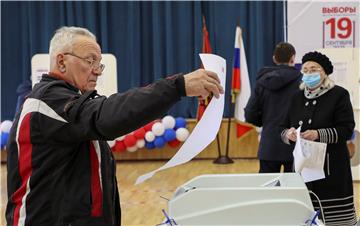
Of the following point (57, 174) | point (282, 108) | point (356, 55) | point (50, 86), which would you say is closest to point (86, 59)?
point (50, 86)

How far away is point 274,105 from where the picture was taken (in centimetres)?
334

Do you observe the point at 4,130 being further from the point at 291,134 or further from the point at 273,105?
the point at 291,134

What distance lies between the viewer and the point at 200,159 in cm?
720

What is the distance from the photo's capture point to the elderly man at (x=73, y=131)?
1.18 m

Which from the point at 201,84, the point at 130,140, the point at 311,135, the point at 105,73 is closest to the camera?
the point at 201,84

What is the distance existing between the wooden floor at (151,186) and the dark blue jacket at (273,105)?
2.90 ft

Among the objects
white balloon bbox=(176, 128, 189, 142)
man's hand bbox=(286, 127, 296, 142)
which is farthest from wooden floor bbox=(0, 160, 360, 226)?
man's hand bbox=(286, 127, 296, 142)

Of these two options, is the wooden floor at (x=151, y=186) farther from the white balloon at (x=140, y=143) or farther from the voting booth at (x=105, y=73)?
the voting booth at (x=105, y=73)

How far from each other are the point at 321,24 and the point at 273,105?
1.75 metres

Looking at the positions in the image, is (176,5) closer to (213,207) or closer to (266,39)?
(266,39)

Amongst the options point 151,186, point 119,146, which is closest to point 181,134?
point 119,146

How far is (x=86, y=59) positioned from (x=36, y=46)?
6480 mm


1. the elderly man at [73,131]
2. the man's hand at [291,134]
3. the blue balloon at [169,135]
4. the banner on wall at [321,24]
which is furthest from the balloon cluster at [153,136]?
the elderly man at [73,131]

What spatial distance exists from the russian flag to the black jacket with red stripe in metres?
5.46
